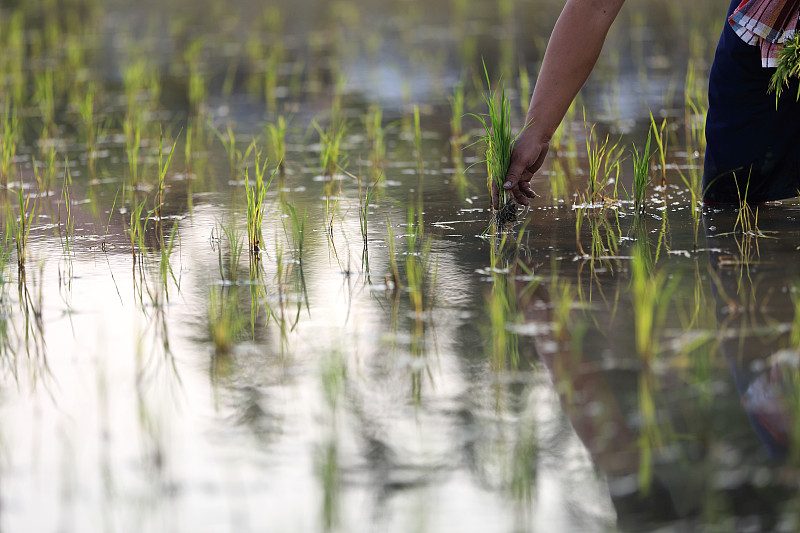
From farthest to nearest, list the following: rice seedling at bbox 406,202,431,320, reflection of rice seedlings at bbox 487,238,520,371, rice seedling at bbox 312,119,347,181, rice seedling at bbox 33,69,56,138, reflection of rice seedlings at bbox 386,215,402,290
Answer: rice seedling at bbox 33,69,56,138, rice seedling at bbox 312,119,347,181, reflection of rice seedlings at bbox 386,215,402,290, rice seedling at bbox 406,202,431,320, reflection of rice seedlings at bbox 487,238,520,371

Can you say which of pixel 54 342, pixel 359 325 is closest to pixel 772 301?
pixel 359 325

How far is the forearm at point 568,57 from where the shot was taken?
2.58m

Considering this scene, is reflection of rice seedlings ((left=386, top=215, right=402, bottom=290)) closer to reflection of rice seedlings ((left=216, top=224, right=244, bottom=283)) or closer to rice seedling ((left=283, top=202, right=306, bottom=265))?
rice seedling ((left=283, top=202, right=306, bottom=265))

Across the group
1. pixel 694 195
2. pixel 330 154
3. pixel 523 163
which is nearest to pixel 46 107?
pixel 330 154

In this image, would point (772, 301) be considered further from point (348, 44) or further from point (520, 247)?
point (348, 44)

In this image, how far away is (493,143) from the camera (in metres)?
2.78

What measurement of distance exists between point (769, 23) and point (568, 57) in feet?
1.78

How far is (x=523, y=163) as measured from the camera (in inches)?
107

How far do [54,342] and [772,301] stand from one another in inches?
58.4

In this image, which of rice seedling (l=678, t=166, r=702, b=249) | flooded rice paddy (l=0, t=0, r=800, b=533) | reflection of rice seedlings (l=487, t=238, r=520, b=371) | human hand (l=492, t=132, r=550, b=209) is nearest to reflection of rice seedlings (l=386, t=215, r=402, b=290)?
flooded rice paddy (l=0, t=0, r=800, b=533)

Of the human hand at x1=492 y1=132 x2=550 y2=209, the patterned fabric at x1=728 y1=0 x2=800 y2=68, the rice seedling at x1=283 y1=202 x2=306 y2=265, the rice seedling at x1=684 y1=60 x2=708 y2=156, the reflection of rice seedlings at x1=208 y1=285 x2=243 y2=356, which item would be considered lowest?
the reflection of rice seedlings at x1=208 y1=285 x2=243 y2=356

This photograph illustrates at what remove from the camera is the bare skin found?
2582 mm

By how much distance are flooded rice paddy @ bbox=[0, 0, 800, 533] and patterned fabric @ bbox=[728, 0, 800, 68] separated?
0.45 metres

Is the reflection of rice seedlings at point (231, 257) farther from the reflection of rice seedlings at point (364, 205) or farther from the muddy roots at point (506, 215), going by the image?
the muddy roots at point (506, 215)
